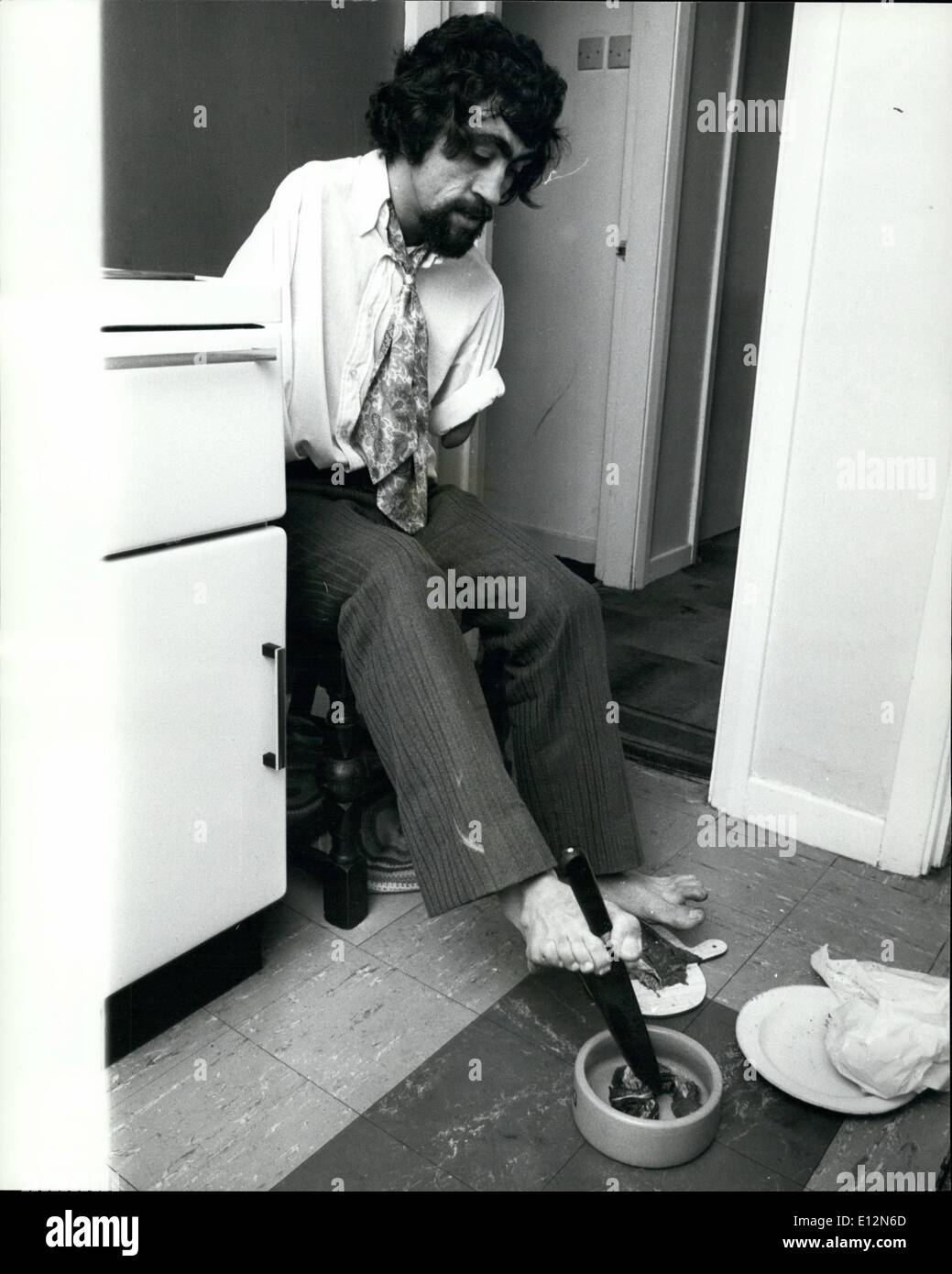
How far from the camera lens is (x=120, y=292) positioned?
95cm

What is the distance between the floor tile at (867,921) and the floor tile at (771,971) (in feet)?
0.09

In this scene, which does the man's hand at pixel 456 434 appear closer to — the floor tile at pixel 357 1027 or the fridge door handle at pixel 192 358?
the fridge door handle at pixel 192 358

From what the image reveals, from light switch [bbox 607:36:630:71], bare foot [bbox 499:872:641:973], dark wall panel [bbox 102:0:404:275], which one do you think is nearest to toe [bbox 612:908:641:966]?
bare foot [bbox 499:872:641:973]

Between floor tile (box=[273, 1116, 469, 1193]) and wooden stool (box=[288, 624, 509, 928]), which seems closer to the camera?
floor tile (box=[273, 1116, 469, 1193])

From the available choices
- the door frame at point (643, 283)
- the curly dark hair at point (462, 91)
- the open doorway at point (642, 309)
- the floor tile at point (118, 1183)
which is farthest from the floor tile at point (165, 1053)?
the door frame at point (643, 283)

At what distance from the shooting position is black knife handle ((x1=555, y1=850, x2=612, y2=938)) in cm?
101

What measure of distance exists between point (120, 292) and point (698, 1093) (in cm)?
92

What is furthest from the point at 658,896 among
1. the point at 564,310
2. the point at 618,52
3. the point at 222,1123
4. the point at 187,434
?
the point at 618,52

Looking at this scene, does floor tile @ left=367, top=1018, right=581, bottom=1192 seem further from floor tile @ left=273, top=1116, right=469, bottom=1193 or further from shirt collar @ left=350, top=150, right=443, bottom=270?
shirt collar @ left=350, top=150, right=443, bottom=270

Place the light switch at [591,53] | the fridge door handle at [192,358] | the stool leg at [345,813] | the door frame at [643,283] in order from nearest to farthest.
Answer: the fridge door handle at [192,358]
the stool leg at [345,813]
the door frame at [643,283]
the light switch at [591,53]

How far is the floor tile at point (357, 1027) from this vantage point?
113 centimetres
